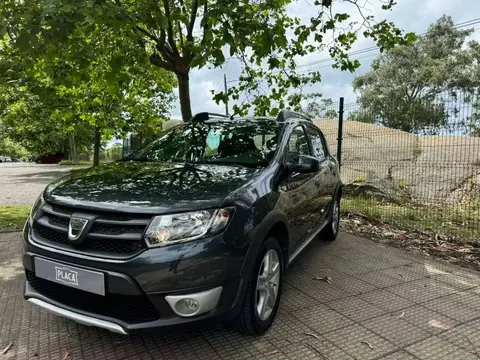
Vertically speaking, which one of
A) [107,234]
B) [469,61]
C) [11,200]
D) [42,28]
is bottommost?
[11,200]

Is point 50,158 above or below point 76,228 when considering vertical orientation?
below

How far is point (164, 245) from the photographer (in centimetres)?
221

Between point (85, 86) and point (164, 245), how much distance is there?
9.01 m

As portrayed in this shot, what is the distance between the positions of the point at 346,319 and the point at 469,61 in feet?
101

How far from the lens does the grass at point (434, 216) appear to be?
597cm

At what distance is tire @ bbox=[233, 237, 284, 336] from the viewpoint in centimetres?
255

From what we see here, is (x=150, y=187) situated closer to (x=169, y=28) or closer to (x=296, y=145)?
(x=296, y=145)

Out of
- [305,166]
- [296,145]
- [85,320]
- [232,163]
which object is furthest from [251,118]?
[85,320]

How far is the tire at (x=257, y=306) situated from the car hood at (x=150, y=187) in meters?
0.53

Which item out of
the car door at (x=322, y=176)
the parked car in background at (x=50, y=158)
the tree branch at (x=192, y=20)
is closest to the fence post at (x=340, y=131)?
the car door at (x=322, y=176)

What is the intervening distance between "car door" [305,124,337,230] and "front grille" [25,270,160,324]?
2334 mm

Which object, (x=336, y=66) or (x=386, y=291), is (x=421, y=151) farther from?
(x=386, y=291)

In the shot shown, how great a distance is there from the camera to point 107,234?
7.51ft

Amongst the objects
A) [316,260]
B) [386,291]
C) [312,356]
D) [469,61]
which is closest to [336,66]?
[316,260]
